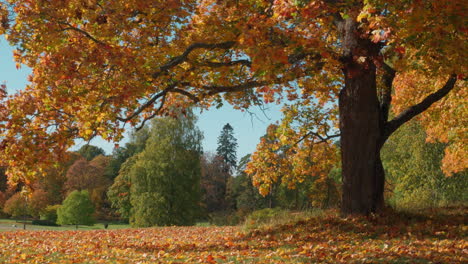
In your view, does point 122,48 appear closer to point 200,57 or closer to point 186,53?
point 186,53

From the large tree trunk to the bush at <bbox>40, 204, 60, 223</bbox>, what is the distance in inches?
1749

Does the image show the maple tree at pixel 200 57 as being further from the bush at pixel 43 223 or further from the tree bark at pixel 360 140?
the bush at pixel 43 223

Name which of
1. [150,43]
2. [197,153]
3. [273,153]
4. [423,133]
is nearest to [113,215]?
[197,153]

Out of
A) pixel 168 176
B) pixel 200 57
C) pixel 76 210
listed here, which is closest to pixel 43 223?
pixel 76 210

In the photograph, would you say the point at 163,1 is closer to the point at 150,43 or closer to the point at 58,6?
the point at 150,43

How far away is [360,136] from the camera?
11086 mm

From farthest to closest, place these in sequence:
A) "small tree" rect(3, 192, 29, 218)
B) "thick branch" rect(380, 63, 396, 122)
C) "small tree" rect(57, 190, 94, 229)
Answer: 1. "small tree" rect(3, 192, 29, 218)
2. "small tree" rect(57, 190, 94, 229)
3. "thick branch" rect(380, 63, 396, 122)

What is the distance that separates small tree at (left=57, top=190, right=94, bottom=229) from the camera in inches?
1631

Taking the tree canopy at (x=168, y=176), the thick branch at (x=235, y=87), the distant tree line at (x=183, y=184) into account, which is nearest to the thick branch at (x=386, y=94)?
the thick branch at (x=235, y=87)

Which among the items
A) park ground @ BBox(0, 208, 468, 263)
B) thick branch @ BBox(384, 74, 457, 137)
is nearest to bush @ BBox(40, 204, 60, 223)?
park ground @ BBox(0, 208, 468, 263)

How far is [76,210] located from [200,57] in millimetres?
34612

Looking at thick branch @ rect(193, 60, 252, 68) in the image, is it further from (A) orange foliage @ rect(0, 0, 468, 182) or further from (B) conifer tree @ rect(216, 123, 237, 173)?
(B) conifer tree @ rect(216, 123, 237, 173)

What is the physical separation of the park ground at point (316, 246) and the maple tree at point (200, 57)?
3.82 feet

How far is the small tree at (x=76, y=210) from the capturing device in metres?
41.4
